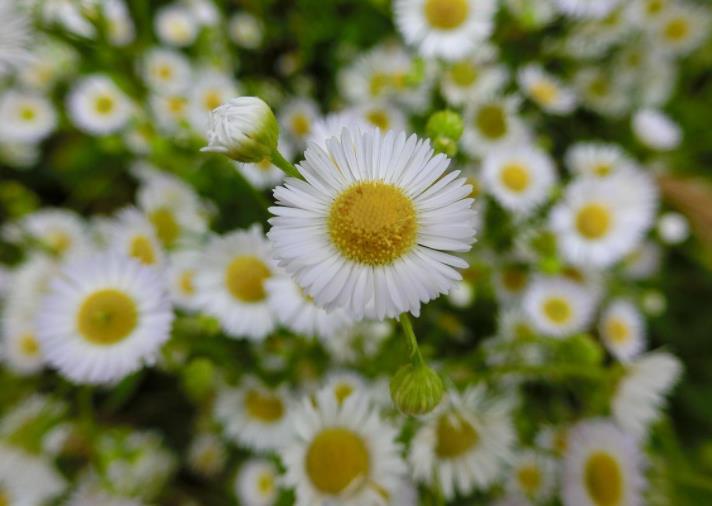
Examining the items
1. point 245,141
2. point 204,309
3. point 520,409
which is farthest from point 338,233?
point 520,409

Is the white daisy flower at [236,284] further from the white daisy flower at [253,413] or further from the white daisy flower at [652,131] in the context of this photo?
the white daisy flower at [652,131]

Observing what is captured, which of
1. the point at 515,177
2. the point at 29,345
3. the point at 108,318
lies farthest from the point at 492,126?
the point at 29,345

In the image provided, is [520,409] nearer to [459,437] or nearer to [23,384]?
[459,437]

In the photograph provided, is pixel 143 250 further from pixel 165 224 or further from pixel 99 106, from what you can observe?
pixel 99 106

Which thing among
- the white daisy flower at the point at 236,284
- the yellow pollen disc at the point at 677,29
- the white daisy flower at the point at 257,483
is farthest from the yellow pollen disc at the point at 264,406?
the yellow pollen disc at the point at 677,29

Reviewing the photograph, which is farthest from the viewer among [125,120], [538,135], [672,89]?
[672,89]
